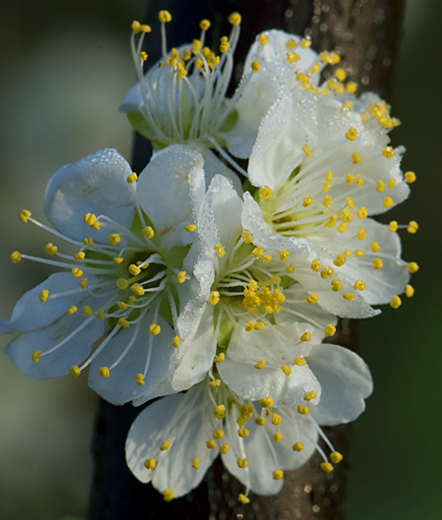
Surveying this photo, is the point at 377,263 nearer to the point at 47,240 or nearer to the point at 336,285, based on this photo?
the point at 336,285

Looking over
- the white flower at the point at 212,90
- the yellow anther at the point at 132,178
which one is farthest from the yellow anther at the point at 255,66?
Answer: the yellow anther at the point at 132,178

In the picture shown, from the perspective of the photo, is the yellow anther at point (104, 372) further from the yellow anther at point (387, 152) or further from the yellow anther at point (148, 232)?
the yellow anther at point (387, 152)

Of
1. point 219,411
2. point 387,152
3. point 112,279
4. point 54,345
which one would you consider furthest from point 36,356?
point 387,152

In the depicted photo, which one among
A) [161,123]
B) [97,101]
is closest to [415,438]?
[161,123]

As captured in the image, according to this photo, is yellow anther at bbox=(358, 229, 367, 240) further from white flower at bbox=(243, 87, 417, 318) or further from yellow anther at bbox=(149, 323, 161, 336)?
yellow anther at bbox=(149, 323, 161, 336)

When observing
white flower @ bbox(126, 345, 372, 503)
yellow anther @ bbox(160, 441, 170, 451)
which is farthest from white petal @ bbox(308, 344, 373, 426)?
yellow anther @ bbox(160, 441, 170, 451)

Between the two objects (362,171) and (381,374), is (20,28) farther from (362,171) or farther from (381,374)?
(362,171)
